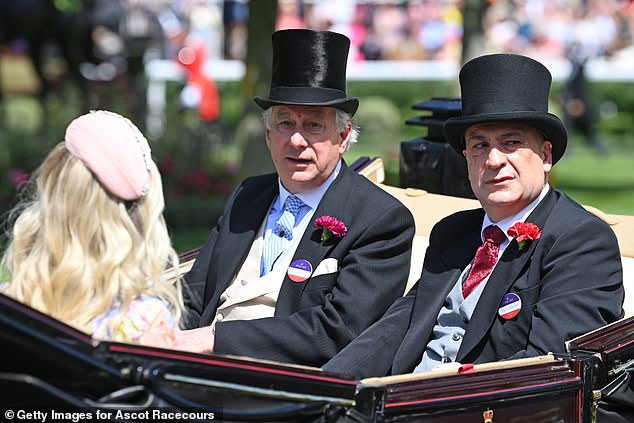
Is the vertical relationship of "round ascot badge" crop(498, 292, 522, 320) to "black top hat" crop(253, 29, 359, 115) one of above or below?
below

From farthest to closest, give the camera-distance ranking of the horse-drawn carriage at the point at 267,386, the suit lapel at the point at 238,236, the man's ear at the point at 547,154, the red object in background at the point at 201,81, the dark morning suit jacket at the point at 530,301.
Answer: the red object in background at the point at 201,81 < the suit lapel at the point at 238,236 < the man's ear at the point at 547,154 < the dark morning suit jacket at the point at 530,301 < the horse-drawn carriage at the point at 267,386

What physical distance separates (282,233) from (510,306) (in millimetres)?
988

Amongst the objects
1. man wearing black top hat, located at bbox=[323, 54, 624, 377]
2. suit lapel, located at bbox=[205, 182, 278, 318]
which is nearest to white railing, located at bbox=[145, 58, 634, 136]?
suit lapel, located at bbox=[205, 182, 278, 318]

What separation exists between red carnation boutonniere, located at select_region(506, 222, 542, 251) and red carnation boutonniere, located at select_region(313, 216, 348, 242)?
0.63 meters

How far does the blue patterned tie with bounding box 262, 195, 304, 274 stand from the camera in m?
4.18

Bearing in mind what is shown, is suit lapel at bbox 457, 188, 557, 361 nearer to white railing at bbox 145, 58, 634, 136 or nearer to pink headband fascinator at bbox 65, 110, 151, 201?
pink headband fascinator at bbox 65, 110, 151, 201

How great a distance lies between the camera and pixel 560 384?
3.26m

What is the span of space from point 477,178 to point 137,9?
18340 mm

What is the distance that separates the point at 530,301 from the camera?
358 cm

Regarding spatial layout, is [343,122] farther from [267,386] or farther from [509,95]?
[267,386]

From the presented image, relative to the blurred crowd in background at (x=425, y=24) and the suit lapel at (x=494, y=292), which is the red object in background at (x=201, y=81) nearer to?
the blurred crowd in background at (x=425, y=24)

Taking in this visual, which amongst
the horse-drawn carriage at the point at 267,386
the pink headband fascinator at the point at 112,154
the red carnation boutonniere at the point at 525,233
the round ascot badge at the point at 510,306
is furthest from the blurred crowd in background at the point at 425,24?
the pink headband fascinator at the point at 112,154

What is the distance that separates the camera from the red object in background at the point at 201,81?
18109 millimetres

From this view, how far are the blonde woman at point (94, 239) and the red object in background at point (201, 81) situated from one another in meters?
14.9
